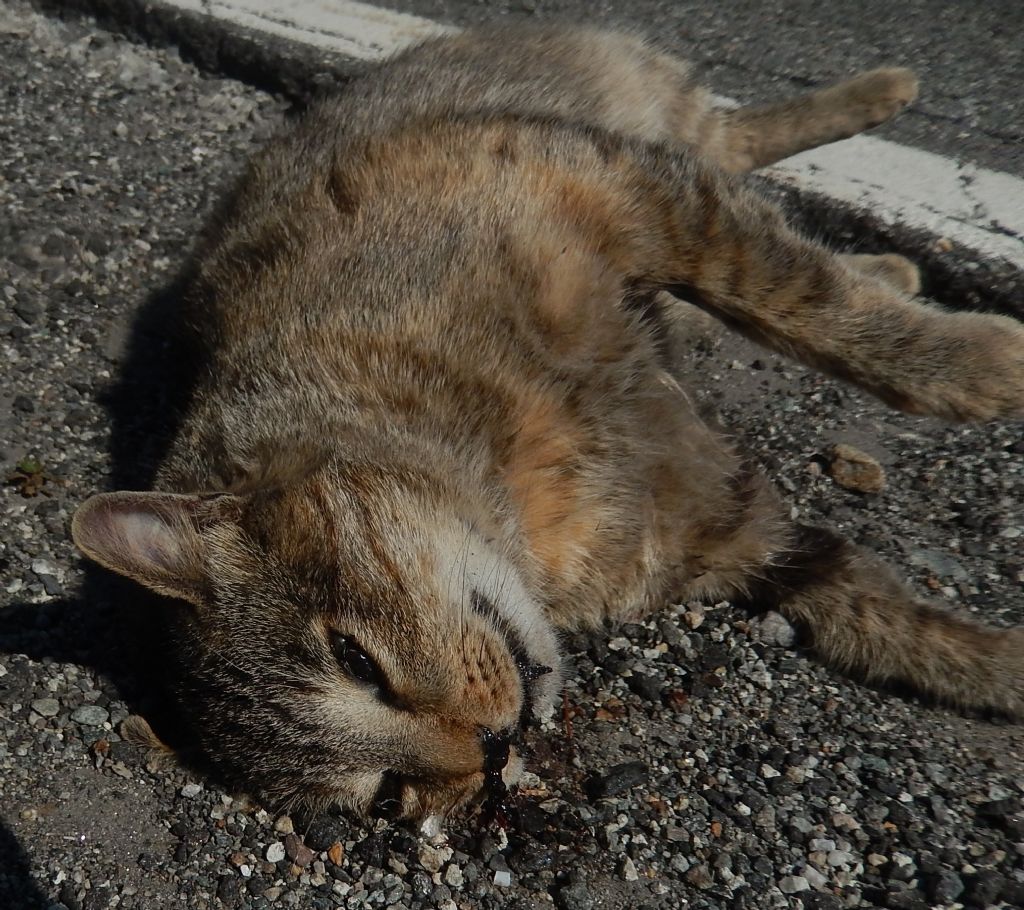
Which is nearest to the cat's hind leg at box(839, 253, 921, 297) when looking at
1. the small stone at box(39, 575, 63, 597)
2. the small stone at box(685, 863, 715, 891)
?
the small stone at box(685, 863, 715, 891)

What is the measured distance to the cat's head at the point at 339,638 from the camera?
2562 millimetres

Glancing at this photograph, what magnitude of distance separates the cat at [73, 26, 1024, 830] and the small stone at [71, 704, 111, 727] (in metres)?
0.30

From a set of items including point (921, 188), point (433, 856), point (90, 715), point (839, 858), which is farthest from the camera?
point (921, 188)

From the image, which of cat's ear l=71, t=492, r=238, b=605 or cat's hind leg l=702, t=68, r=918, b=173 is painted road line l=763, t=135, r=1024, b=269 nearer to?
Result: cat's hind leg l=702, t=68, r=918, b=173

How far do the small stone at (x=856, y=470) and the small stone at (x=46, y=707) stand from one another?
2.32m

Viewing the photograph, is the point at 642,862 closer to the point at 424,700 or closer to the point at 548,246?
the point at 424,700

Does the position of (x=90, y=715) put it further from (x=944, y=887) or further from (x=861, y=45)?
(x=861, y=45)

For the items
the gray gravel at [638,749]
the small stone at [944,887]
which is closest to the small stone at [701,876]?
the gray gravel at [638,749]

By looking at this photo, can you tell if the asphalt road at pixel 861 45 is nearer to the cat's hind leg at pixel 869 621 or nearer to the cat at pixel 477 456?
the cat at pixel 477 456

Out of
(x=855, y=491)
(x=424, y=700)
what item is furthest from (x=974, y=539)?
(x=424, y=700)

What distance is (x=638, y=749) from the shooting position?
9.30ft

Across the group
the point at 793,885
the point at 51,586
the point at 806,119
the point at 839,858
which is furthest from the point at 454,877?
the point at 806,119

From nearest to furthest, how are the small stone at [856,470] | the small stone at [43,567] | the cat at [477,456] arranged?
1. the cat at [477,456]
2. the small stone at [43,567]
3. the small stone at [856,470]

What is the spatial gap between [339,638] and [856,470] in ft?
5.71
